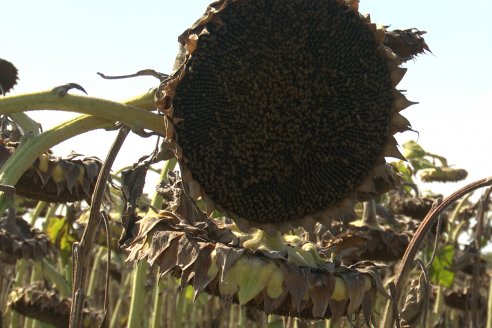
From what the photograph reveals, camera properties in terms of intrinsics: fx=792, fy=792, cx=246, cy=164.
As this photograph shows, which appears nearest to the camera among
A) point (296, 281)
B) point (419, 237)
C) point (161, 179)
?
point (296, 281)

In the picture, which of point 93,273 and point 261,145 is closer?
point 261,145

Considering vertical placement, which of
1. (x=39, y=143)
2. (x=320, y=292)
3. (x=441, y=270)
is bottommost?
(x=320, y=292)

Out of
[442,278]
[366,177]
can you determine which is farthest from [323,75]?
[442,278]

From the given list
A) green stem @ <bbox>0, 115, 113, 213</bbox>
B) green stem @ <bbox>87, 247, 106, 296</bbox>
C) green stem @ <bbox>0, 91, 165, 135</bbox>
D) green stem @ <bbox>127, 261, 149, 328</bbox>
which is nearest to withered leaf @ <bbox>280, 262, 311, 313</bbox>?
green stem @ <bbox>0, 91, 165, 135</bbox>

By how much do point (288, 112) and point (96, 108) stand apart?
40 cm

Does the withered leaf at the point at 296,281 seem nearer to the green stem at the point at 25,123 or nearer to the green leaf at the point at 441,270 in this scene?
the green stem at the point at 25,123

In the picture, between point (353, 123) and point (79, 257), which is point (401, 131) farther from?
point (79, 257)

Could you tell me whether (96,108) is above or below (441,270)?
above

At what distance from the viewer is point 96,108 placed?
166 centimetres

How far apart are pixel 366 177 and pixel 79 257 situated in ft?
2.24

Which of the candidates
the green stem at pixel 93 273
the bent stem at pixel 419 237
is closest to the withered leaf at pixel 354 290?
the bent stem at pixel 419 237

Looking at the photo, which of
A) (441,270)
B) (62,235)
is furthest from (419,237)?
(62,235)

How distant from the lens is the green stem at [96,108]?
1.65m

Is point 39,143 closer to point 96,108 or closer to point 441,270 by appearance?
point 96,108
